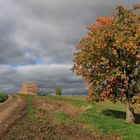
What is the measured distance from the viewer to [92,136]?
2614 centimetres

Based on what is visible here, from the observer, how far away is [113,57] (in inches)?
1401

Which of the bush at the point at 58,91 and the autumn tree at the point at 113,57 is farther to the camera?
the bush at the point at 58,91

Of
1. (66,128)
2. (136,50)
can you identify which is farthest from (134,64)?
(66,128)

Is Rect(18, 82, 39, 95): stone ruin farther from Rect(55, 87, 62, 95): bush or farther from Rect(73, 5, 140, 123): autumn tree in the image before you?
Rect(73, 5, 140, 123): autumn tree

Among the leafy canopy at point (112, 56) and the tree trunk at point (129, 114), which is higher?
the leafy canopy at point (112, 56)

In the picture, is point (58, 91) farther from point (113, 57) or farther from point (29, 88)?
point (113, 57)

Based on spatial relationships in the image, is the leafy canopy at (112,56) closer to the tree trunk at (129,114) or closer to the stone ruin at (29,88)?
the tree trunk at (129,114)

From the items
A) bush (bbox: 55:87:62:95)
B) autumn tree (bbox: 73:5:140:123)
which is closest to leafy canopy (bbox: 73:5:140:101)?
autumn tree (bbox: 73:5:140:123)

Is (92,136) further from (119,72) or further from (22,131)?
(119,72)

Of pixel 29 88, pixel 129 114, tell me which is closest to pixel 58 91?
pixel 29 88

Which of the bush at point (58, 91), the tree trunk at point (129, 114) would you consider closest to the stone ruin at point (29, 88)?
the bush at point (58, 91)

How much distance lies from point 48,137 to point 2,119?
9282mm

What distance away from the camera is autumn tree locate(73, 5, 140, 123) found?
34594mm

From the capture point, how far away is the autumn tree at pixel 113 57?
113 ft
